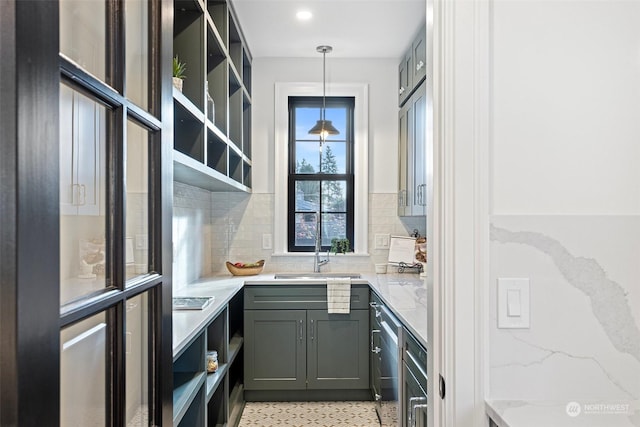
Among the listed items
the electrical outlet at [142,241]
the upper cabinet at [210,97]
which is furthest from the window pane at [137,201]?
the upper cabinet at [210,97]

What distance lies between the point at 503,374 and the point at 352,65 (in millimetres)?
3313

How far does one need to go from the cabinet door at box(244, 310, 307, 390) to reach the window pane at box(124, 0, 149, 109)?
2.60 m

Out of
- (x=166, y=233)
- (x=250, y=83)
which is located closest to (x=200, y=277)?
(x=250, y=83)

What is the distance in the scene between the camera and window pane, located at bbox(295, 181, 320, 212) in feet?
13.3

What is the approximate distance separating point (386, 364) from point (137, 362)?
6.34 ft

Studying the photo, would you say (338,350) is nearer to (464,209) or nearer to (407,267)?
(407,267)

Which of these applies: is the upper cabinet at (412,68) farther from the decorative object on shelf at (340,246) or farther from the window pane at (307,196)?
the decorative object on shelf at (340,246)

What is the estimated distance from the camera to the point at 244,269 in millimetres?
3652

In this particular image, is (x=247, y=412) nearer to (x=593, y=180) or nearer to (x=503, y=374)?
(x=503, y=374)

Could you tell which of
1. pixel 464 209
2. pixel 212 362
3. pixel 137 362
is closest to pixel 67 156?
pixel 137 362

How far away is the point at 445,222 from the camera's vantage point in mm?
1118

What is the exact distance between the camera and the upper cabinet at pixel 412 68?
3.10 metres

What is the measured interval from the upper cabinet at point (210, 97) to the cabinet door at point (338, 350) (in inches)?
48.1

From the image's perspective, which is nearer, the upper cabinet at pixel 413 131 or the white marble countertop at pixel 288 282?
the white marble countertop at pixel 288 282
